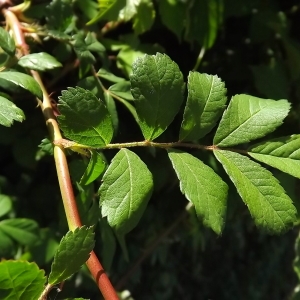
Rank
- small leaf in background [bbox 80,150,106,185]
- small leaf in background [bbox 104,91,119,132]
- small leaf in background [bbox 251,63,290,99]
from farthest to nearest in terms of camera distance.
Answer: small leaf in background [bbox 251,63,290,99], small leaf in background [bbox 104,91,119,132], small leaf in background [bbox 80,150,106,185]

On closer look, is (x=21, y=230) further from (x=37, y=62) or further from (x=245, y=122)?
(x=245, y=122)

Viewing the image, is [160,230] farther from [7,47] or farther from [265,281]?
[265,281]

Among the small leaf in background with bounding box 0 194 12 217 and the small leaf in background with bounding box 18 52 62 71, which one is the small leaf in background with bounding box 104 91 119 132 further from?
the small leaf in background with bounding box 0 194 12 217

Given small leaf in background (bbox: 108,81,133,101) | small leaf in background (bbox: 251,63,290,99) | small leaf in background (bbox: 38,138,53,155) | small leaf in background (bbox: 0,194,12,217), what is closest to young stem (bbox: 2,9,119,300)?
small leaf in background (bbox: 38,138,53,155)

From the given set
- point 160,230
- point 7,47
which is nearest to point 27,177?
point 160,230

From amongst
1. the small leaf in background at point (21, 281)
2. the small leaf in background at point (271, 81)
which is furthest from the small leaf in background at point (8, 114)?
the small leaf in background at point (271, 81)

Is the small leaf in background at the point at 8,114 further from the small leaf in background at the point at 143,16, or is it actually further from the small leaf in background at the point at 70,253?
the small leaf in background at the point at 143,16
